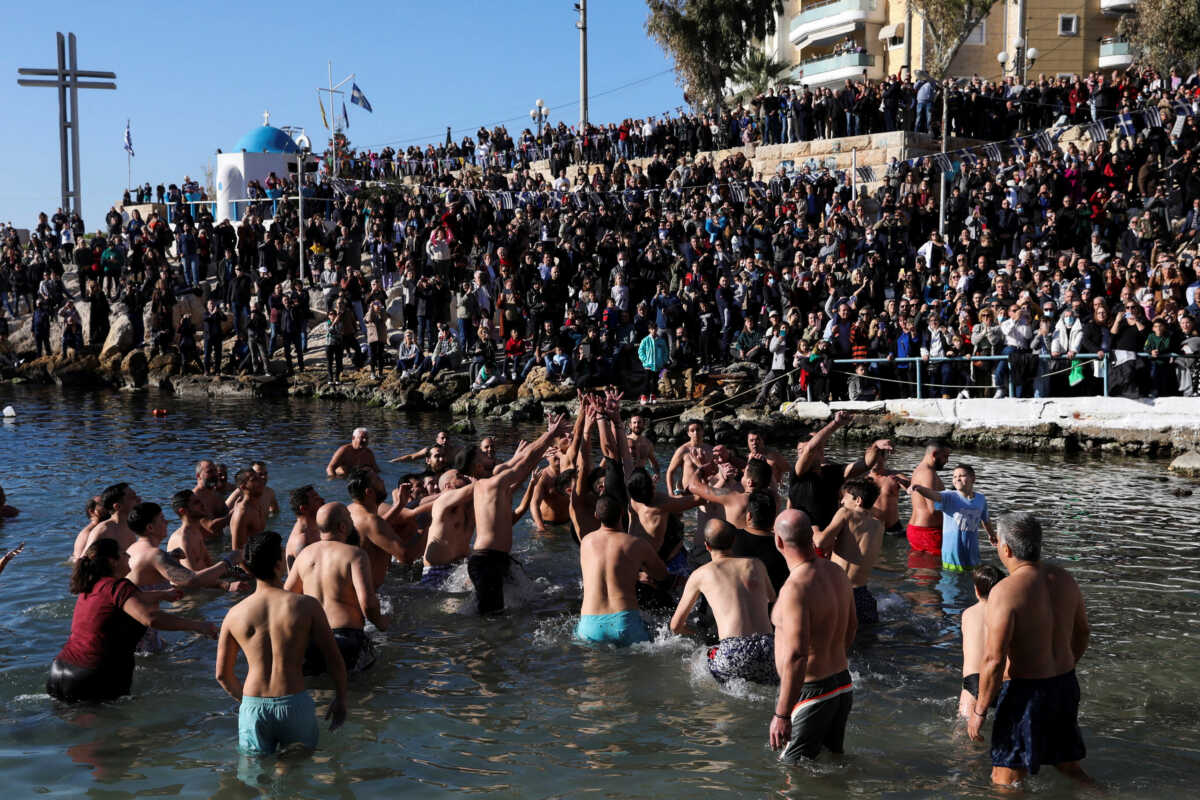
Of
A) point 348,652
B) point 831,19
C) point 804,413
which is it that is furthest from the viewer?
point 831,19

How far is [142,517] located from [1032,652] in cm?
603

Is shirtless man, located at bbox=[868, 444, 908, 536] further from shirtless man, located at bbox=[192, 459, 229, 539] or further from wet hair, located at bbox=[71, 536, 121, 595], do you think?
shirtless man, located at bbox=[192, 459, 229, 539]

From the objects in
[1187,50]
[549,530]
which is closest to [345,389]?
[549,530]

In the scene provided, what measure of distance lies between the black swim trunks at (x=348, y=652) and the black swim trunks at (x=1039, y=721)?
411cm

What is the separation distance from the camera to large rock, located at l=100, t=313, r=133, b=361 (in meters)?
29.6

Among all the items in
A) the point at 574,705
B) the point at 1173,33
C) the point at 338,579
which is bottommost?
the point at 574,705

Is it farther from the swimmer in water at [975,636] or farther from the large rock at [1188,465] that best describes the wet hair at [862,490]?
the large rock at [1188,465]

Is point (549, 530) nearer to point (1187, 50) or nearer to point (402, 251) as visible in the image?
point (402, 251)

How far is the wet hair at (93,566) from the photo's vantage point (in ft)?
22.6

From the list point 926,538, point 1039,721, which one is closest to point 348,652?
point 1039,721

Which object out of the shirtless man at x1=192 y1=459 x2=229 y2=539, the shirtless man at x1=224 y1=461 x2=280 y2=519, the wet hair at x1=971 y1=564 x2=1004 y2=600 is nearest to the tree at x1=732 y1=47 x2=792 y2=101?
the shirtless man at x1=224 y1=461 x2=280 y2=519

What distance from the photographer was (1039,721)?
5422 millimetres

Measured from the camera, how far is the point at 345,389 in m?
25.2

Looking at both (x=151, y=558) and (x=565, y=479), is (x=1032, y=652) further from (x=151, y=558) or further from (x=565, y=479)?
(x=565, y=479)
